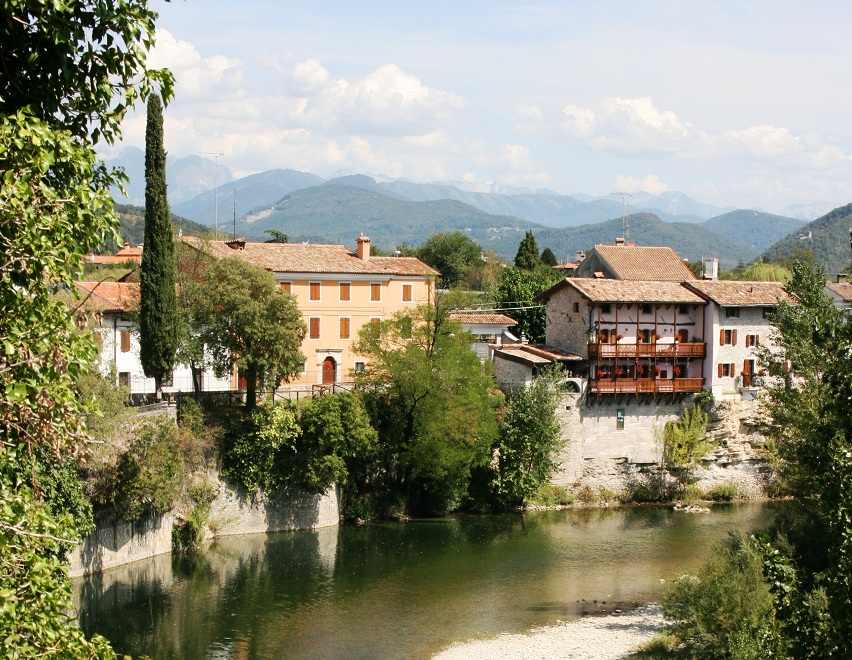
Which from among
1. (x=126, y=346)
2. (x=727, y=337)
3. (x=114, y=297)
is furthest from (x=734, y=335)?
(x=114, y=297)

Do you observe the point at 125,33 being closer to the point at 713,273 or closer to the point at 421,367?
the point at 421,367

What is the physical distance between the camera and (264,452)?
41.9 metres

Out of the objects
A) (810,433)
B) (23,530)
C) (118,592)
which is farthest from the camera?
(118,592)

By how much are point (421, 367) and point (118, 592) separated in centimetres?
1656

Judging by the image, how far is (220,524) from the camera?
136 ft

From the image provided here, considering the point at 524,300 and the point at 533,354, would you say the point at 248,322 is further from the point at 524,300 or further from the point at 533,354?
the point at 524,300

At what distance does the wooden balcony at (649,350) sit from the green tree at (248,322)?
1698 centimetres

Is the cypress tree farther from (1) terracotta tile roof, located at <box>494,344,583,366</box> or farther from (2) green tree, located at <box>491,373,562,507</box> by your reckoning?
(1) terracotta tile roof, located at <box>494,344,583,366</box>

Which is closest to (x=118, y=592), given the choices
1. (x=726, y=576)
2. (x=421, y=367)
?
(x=421, y=367)

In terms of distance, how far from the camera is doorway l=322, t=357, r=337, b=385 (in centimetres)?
5375

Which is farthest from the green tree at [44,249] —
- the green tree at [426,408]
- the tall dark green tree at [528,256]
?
the tall dark green tree at [528,256]

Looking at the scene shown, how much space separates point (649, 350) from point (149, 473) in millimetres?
27645

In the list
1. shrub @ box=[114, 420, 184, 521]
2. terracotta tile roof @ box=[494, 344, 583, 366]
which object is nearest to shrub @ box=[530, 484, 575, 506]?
terracotta tile roof @ box=[494, 344, 583, 366]

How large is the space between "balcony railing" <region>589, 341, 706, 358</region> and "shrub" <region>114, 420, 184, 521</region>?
2317 centimetres
